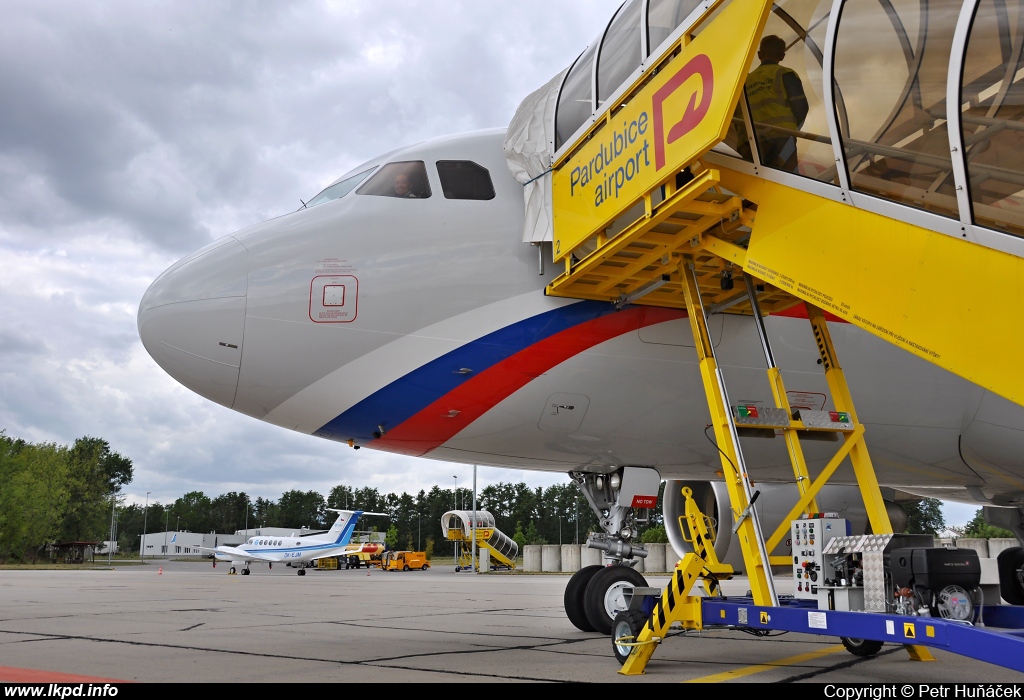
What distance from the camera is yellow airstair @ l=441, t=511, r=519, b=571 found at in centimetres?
4903

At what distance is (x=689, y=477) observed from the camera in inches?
380

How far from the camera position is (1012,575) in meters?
11.1

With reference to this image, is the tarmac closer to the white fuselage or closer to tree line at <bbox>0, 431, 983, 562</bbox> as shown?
the white fuselage

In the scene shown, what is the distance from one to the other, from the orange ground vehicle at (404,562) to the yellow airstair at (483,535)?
256 centimetres

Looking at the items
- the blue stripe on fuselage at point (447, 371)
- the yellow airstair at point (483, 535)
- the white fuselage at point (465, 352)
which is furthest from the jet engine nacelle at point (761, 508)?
the yellow airstair at point (483, 535)

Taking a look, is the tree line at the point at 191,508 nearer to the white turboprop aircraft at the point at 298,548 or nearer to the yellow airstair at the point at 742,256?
the white turboprop aircraft at the point at 298,548

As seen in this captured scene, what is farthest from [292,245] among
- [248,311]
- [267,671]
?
[267,671]

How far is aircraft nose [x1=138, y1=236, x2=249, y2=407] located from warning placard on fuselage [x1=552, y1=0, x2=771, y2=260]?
3.02 metres

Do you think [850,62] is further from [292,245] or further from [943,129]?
[292,245]

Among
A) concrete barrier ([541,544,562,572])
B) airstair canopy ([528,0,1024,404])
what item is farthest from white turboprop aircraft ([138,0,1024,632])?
concrete barrier ([541,544,562,572])

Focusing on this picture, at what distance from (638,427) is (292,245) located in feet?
12.7

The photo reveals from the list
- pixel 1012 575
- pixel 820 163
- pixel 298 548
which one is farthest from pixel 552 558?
pixel 820 163

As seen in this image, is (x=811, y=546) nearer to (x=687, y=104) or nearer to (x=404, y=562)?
(x=687, y=104)

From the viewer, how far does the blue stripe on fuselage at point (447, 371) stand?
25.0ft
